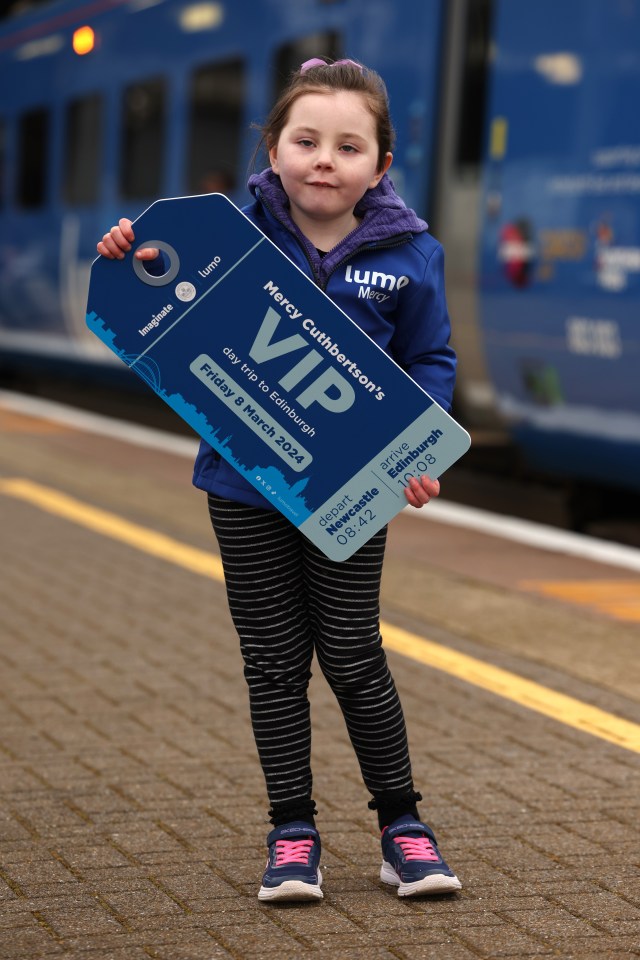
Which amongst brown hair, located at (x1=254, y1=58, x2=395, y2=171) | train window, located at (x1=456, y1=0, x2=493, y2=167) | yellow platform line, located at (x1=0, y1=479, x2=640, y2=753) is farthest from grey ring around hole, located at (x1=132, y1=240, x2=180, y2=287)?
train window, located at (x1=456, y1=0, x2=493, y2=167)

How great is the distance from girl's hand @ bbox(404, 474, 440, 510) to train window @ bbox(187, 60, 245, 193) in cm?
775

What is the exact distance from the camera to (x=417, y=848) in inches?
131

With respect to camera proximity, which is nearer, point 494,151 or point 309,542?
point 309,542

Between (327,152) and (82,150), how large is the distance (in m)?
10.6

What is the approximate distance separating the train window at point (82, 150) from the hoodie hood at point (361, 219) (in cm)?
999

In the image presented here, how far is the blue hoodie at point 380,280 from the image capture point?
10.6 feet

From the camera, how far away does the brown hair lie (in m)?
3.22

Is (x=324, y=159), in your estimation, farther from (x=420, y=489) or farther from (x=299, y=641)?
(x=299, y=641)

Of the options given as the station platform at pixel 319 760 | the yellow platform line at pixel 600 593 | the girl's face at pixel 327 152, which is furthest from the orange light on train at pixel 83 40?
the girl's face at pixel 327 152

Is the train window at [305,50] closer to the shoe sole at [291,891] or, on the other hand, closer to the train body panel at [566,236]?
the train body panel at [566,236]

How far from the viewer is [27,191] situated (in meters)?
14.7

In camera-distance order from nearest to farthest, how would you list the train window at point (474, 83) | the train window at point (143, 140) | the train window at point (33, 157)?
the train window at point (474, 83) < the train window at point (143, 140) < the train window at point (33, 157)

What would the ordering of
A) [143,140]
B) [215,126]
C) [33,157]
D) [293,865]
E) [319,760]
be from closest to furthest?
[293,865], [319,760], [215,126], [143,140], [33,157]

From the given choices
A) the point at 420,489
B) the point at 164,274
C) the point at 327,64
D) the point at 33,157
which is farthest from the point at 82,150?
the point at 420,489
